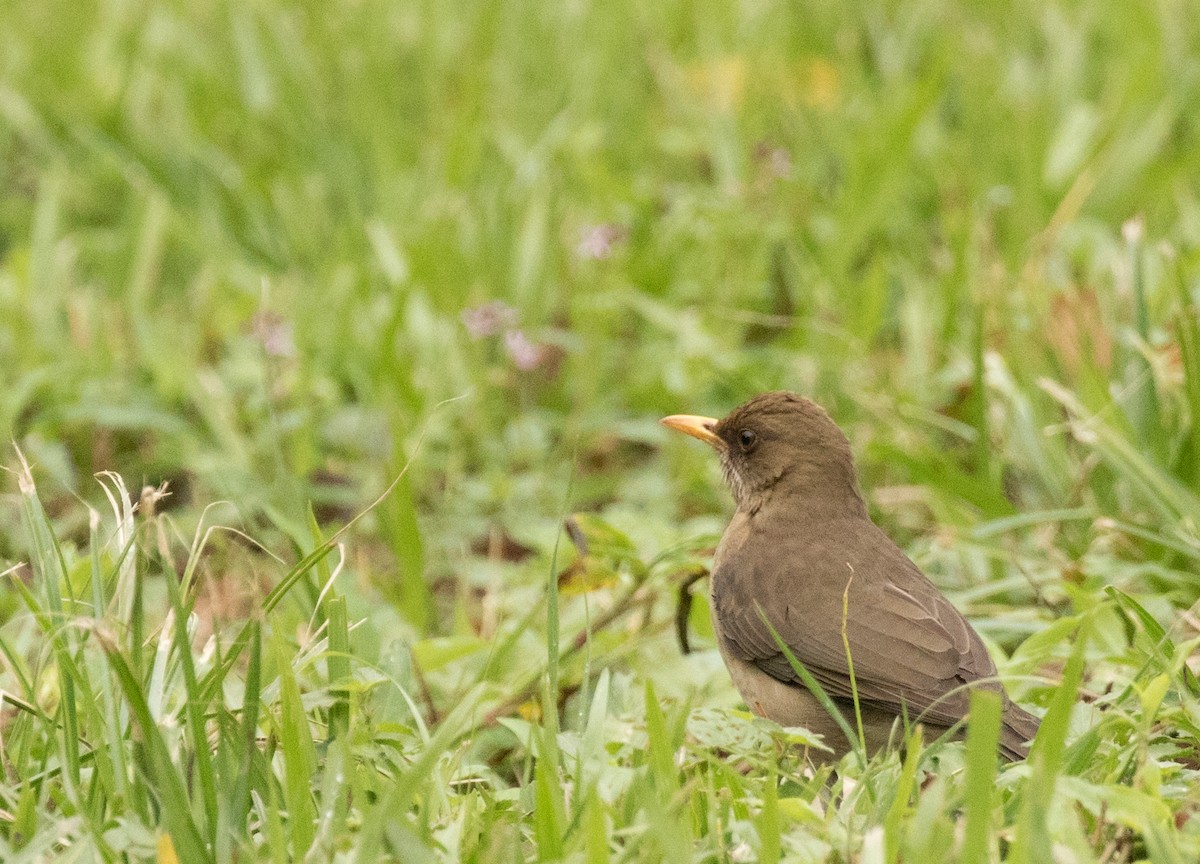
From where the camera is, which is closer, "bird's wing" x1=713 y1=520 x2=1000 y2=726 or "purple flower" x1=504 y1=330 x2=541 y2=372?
"bird's wing" x1=713 y1=520 x2=1000 y2=726

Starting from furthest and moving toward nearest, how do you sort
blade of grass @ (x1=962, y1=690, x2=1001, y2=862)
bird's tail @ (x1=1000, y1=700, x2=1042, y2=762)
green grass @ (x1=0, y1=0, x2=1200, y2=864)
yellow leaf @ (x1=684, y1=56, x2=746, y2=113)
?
yellow leaf @ (x1=684, y1=56, x2=746, y2=113) → bird's tail @ (x1=1000, y1=700, x2=1042, y2=762) → green grass @ (x1=0, y1=0, x2=1200, y2=864) → blade of grass @ (x1=962, y1=690, x2=1001, y2=862)

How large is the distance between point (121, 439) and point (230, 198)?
1573 millimetres

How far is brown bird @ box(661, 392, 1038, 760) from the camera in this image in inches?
134

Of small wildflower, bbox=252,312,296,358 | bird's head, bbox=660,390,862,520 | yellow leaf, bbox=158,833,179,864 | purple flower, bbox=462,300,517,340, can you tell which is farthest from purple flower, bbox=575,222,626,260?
yellow leaf, bbox=158,833,179,864

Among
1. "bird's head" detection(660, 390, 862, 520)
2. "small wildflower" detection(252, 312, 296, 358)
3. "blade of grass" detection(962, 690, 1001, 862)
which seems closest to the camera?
"blade of grass" detection(962, 690, 1001, 862)

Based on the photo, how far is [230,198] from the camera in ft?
22.1

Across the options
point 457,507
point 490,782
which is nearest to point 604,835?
point 490,782

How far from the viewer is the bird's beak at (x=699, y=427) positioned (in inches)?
171

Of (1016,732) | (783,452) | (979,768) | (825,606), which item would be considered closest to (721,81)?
(783,452)

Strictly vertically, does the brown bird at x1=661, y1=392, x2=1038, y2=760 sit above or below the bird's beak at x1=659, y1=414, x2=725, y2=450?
below

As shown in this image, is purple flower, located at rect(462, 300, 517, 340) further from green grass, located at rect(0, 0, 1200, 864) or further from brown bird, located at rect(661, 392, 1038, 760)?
brown bird, located at rect(661, 392, 1038, 760)

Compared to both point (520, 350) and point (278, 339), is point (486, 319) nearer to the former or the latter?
point (520, 350)

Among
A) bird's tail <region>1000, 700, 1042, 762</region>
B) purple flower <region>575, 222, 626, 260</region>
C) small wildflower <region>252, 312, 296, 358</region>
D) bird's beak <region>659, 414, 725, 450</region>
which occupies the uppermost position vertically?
purple flower <region>575, 222, 626, 260</region>

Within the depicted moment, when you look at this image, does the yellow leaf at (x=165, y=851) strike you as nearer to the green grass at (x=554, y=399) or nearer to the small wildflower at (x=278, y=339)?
the green grass at (x=554, y=399)
